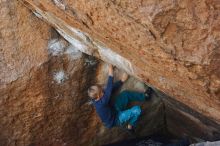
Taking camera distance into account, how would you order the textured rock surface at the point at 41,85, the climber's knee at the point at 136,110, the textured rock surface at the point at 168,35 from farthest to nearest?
1. the climber's knee at the point at 136,110
2. the textured rock surface at the point at 41,85
3. the textured rock surface at the point at 168,35

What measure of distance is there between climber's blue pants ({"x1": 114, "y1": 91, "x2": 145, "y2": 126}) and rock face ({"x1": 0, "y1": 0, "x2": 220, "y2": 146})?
10 cm

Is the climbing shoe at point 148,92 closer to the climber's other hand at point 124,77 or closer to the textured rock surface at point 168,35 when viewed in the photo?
the climber's other hand at point 124,77

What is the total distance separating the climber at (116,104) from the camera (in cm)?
351

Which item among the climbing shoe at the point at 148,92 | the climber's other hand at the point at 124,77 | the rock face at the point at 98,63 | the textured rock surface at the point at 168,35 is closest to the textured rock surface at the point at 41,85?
the rock face at the point at 98,63

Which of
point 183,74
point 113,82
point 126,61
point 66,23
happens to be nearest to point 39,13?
point 66,23

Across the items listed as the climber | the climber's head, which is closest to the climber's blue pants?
the climber

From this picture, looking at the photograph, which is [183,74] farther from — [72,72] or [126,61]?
[72,72]

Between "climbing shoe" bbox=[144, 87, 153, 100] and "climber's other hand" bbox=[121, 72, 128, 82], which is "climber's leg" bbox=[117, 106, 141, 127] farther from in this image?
"climber's other hand" bbox=[121, 72, 128, 82]

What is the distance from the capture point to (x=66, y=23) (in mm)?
2740

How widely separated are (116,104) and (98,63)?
507 millimetres

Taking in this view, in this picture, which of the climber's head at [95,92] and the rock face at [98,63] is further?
the climber's head at [95,92]

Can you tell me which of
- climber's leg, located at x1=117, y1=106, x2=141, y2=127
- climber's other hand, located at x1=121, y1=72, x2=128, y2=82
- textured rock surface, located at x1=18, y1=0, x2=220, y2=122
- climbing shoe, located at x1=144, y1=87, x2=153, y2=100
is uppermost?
textured rock surface, located at x1=18, y1=0, x2=220, y2=122

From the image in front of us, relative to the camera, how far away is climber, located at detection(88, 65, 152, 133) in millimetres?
3510

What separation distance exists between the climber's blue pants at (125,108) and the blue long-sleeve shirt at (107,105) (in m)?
0.07
